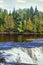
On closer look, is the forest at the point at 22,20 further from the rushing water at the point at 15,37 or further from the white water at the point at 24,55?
the white water at the point at 24,55

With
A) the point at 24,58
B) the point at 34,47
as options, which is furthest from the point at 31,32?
the point at 24,58

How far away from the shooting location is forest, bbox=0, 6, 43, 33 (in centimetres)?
182

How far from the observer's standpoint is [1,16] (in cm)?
182

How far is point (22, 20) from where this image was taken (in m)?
1.85

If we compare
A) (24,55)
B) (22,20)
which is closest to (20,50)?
(24,55)

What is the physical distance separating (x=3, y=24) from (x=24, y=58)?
1.59 ft

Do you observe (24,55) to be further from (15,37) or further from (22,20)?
(22,20)

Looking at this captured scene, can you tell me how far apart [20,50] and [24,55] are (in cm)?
8

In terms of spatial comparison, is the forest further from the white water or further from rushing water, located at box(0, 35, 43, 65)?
the white water

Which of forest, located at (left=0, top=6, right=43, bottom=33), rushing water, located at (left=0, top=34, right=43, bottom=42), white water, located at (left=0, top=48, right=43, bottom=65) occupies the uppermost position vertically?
forest, located at (left=0, top=6, right=43, bottom=33)

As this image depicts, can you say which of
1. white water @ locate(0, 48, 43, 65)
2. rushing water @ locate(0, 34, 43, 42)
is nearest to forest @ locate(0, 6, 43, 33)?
rushing water @ locate(0, 34, 43, 42)

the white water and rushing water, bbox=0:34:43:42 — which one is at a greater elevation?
rushing water, bbox=0:34:43:42

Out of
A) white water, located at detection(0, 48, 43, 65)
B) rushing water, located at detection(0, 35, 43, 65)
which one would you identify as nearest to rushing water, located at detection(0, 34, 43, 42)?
rushing water, located at detection(0, 35, 43, 65)

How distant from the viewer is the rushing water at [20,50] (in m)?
1.75
